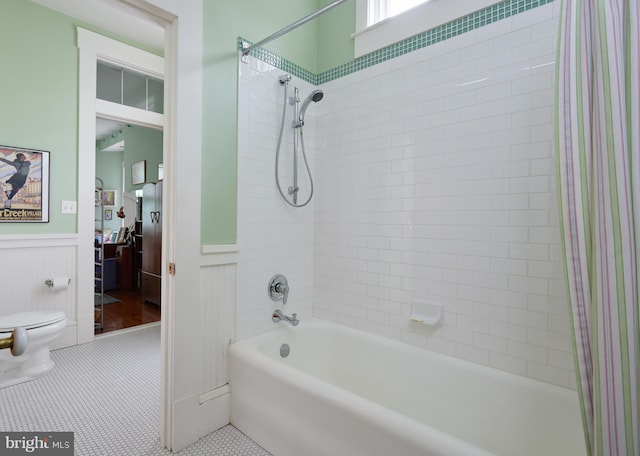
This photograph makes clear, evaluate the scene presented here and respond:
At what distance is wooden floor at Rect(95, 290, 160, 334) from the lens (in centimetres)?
349

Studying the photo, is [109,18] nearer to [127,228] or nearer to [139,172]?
[139,172]

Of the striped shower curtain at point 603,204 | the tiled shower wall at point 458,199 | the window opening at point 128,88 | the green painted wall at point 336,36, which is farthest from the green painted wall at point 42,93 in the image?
the striped shower curtain at point 603,204

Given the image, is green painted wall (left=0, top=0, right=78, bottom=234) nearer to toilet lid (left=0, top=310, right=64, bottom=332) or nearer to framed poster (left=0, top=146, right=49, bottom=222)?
framed poster (left=0, top=146, right=49, bottom=222)

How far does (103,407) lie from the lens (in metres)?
1.95

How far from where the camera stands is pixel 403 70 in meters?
1.88

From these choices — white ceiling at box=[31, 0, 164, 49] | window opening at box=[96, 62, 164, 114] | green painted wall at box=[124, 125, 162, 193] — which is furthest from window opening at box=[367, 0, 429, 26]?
green painted wall at box=[124, 125, 162, 193]

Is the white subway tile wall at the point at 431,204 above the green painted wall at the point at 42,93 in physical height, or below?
below

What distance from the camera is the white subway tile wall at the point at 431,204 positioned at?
4.74 ft

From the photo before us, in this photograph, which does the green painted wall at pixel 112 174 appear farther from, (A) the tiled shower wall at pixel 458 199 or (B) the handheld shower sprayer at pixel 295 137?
(A) the tiled shower wall at pixel 458 199

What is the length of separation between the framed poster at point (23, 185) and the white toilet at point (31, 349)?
2.78 ft

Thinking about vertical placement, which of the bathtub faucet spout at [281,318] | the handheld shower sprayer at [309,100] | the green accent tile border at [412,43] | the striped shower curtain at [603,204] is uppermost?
the green accent tile border at [412,43]

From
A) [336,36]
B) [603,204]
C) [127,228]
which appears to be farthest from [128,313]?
[603,204]

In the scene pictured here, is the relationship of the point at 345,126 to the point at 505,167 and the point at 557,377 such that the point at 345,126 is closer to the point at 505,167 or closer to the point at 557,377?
the point at 505,167

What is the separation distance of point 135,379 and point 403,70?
271 cm
